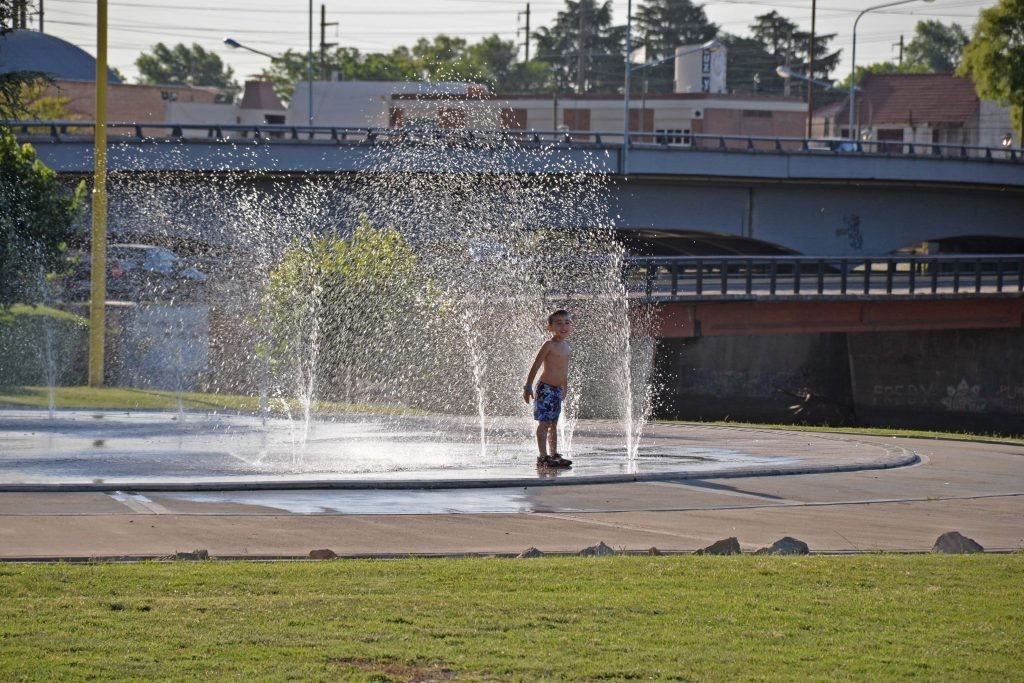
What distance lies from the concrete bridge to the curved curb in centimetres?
2767

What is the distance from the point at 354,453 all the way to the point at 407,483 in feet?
9.68

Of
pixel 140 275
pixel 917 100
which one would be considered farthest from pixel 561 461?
pixel 917 100

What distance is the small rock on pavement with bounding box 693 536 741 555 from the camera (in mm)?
9281

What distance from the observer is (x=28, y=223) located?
3122 cm

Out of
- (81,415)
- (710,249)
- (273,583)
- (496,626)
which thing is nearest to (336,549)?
(273,583)

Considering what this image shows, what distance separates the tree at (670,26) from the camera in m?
137

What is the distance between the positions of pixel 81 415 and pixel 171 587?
39.1 ft

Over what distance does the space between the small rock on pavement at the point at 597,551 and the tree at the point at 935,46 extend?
171473mm

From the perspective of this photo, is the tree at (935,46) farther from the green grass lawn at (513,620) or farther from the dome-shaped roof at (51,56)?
the green grass lawn at (513,620)

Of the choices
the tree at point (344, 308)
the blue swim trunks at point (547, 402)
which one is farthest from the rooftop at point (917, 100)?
the blue swim trunks at point (547, 402)

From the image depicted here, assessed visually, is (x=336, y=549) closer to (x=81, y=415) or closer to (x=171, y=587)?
(x=171, y=587)

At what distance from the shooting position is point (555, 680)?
20.2 ft

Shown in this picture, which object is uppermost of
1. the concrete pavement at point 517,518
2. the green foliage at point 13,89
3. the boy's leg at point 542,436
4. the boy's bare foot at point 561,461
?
the green foliage at point 13,89

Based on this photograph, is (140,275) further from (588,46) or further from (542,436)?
(588,46)
